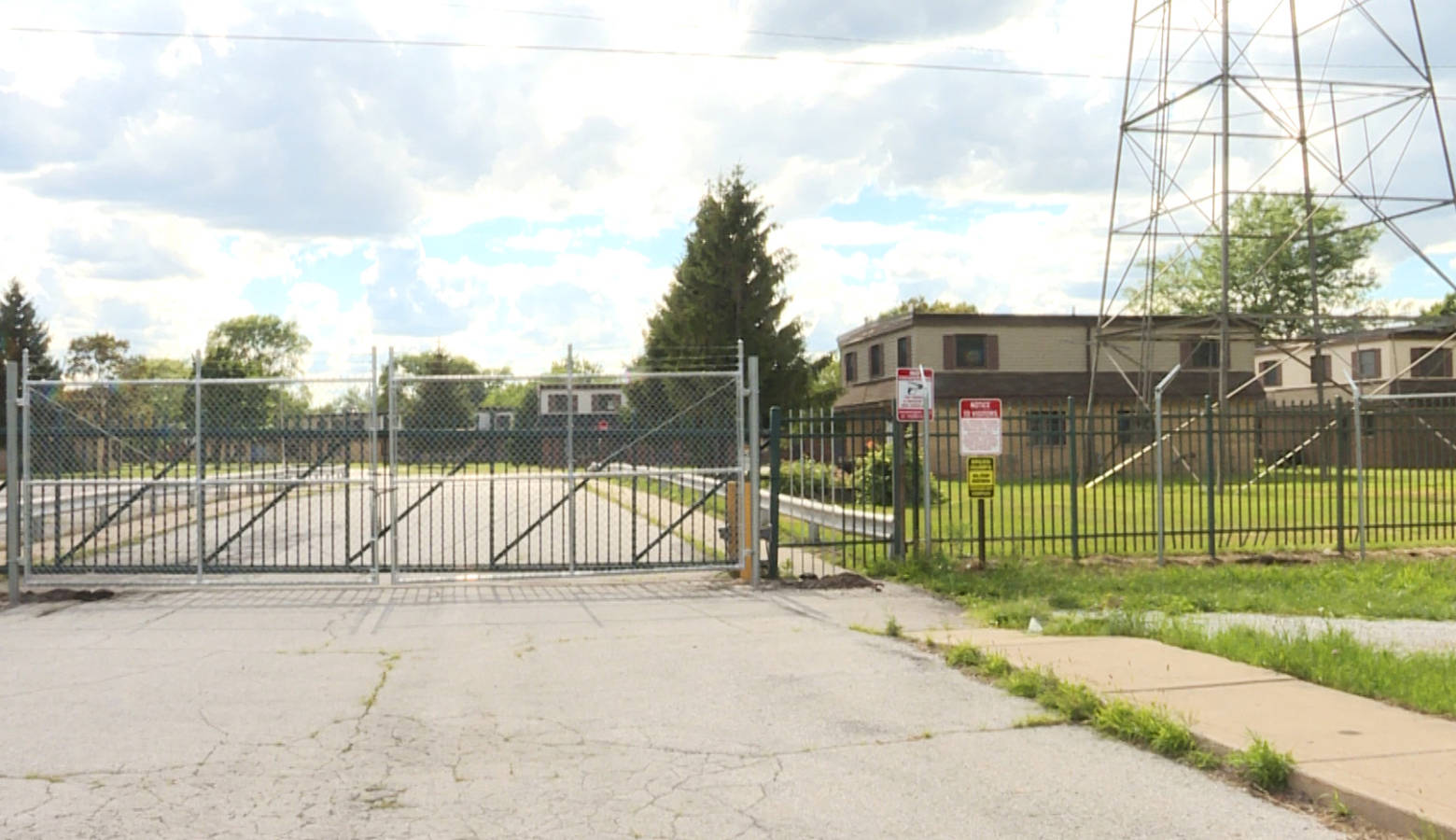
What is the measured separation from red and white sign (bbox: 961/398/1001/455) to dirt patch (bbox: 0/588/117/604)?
9.86 m

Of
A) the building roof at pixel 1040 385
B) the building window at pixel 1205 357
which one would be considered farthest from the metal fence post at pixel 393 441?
the building window at pixel 1205 357

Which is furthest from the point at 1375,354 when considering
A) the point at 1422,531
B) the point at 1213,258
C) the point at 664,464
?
the point at 664,464

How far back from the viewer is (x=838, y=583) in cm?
1421

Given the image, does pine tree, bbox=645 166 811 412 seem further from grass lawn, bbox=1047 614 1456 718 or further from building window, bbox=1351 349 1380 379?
grass lawn, bbox=1047 614 1456 718

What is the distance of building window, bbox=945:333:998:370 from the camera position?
43.1 metres

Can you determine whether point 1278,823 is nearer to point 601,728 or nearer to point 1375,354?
point 601,728

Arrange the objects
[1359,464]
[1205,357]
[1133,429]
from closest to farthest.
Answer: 1. [1359,464]
2. [1133,429]
3. [1205,357]

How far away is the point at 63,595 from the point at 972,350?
111ft

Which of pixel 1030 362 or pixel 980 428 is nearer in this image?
pixel 980 428

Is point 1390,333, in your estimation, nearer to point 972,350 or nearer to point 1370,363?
point 1370,363

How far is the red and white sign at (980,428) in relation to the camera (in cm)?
1458

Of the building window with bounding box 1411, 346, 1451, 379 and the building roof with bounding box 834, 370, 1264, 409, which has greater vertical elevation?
the building window with bounding box 1411, 346, 1451, 379

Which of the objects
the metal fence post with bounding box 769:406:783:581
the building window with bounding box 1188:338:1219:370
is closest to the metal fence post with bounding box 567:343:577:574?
the metal fence post with bounding box 769:406:783:581

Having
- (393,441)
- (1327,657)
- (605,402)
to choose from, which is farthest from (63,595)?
(1327,657)
